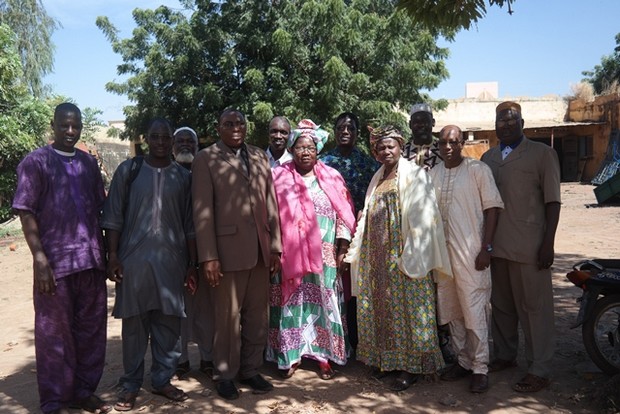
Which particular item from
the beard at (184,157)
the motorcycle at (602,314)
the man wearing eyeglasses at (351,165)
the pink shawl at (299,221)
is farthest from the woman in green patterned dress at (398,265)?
the beard at (184,157)

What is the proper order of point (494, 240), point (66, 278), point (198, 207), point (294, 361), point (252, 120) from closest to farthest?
point (66, 278) → point (198, 207) → point (494, 240) → point (294, 361) → point (252, 120)

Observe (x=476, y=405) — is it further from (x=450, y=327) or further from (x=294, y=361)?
(x=294, y=361)

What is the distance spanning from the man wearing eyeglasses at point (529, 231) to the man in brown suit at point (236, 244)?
166cm

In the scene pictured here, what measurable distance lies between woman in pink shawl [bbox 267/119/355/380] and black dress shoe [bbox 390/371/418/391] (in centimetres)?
45

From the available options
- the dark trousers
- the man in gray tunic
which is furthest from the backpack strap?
the dark trousers

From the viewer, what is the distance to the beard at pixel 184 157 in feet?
15.0

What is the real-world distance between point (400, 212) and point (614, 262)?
1.66 metres

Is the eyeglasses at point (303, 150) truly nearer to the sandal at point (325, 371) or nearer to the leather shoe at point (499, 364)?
the sandal at point (325, 371)

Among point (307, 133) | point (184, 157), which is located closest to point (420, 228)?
point (307, 133)

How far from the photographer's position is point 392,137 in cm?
394

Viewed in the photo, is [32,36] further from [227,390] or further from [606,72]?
[606,72]

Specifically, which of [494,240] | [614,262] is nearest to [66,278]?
[494,240]

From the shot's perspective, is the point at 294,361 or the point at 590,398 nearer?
the point at 590,398

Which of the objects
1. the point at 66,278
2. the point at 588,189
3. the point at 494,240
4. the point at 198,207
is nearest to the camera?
the point at 66,278
